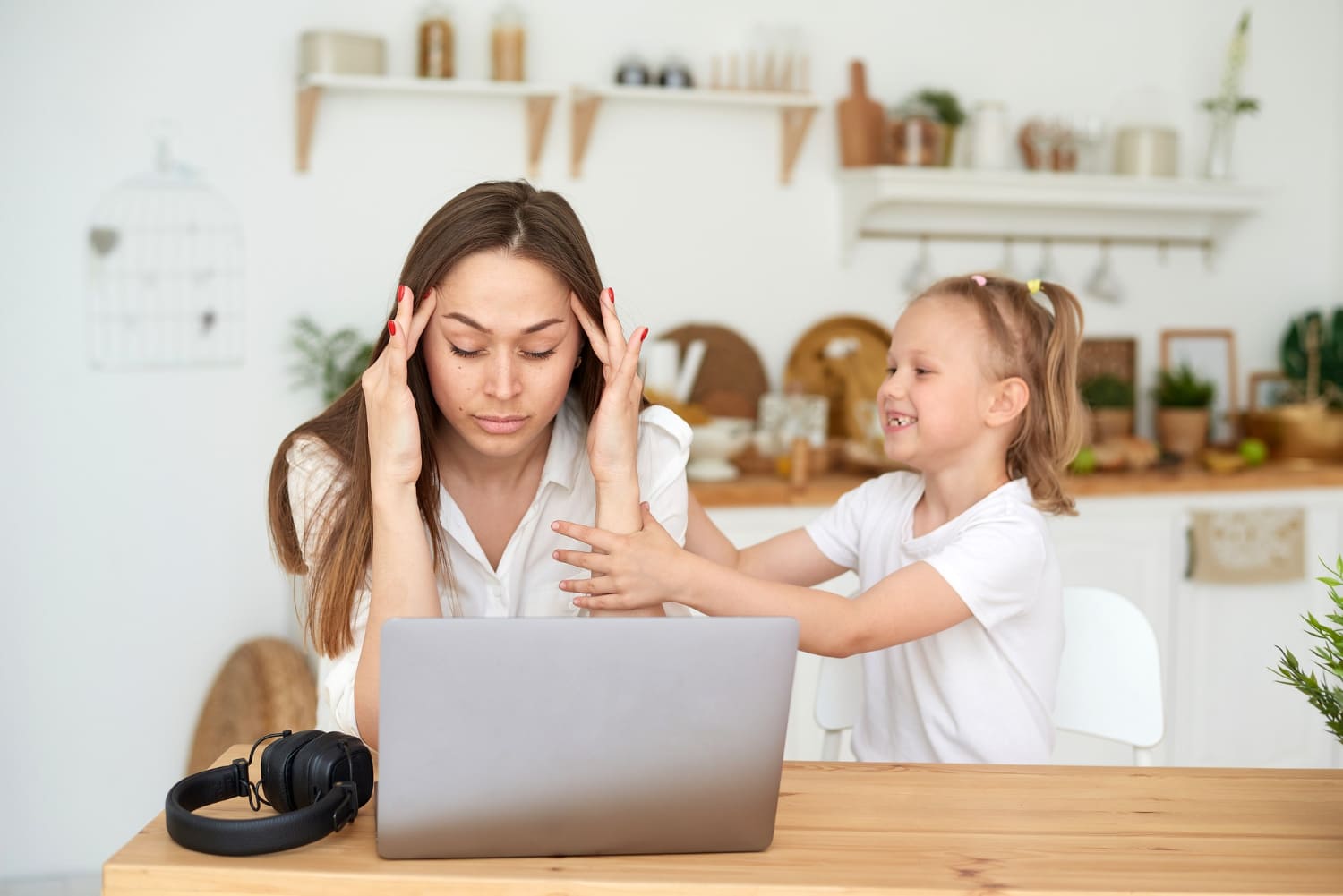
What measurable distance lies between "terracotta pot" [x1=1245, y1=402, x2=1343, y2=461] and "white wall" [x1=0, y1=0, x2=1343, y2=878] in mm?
1078

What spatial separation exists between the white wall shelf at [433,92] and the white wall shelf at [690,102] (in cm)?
7

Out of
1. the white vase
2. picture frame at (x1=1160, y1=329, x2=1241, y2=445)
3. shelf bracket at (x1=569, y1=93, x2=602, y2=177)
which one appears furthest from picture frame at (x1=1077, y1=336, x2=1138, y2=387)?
shelf bracket at (x1=569, y1=93, x2=602, y2=177)

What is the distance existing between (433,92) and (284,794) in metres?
Answer: 2.34

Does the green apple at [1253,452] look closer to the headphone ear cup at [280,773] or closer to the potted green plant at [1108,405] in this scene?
the potted green plant at [1108,405]

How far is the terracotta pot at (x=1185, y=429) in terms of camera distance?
3453mm

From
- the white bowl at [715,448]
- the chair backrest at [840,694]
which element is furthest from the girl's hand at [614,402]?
the white bowl at [715,448]

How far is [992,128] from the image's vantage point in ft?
10.8

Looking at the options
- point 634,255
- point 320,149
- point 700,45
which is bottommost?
point 634,255

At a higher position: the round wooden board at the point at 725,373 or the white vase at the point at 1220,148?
the white vase at the point at 1220,148

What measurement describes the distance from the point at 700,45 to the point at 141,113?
132 centimetres

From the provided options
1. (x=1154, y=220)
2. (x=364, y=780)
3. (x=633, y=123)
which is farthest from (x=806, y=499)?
(x=364, y=780)

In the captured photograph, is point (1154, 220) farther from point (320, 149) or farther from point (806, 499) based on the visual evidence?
point (320, 149)

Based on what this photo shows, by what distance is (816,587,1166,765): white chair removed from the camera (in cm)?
162

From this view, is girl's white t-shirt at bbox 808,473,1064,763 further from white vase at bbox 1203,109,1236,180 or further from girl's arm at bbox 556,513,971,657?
white vase at bbox 1203,109,1236,180
